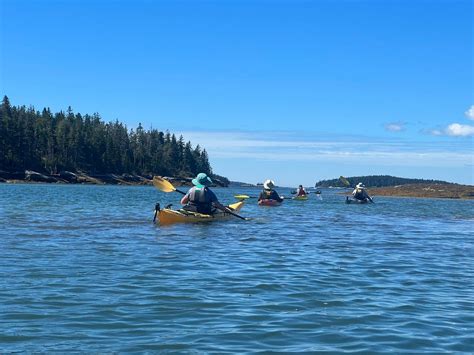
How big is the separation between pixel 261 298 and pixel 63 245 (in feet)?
26.1

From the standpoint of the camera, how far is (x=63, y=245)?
15703 mm

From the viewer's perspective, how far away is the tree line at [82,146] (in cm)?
12000

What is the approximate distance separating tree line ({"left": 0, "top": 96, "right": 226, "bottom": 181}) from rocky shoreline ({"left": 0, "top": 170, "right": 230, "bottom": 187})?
3.39 m

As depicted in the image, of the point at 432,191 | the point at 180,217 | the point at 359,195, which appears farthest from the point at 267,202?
the point at 432,191

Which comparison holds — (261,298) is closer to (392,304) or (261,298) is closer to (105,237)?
(392,304)

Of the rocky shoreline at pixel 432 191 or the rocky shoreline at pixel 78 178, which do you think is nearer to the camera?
the rocky shoreline at pixel 432 191

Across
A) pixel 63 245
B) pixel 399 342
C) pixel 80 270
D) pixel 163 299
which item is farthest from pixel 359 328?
pixel 63 245

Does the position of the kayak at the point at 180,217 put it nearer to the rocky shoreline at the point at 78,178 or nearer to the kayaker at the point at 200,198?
the kayaker at the point at 200,198

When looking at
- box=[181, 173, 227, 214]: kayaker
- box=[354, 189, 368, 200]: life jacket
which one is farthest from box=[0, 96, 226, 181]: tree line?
box=[181, 173, 227, 214]: kayaker

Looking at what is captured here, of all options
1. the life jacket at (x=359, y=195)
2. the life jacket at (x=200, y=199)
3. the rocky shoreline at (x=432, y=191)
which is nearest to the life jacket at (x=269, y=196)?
the life jacket at (x=359, y=195)

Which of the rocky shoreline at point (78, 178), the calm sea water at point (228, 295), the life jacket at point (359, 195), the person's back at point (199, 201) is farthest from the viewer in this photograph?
the rocky shoreline at point (78, 178)

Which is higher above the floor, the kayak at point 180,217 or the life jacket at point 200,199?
the life jacket at point 200,199

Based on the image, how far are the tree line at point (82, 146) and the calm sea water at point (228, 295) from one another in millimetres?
107276

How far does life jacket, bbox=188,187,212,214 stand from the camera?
2503 centimetres
